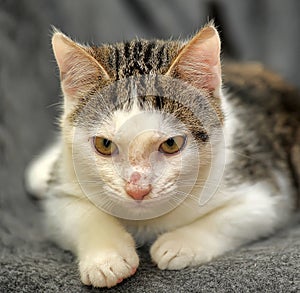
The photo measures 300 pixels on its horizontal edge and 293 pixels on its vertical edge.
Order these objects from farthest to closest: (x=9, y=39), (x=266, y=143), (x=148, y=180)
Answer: (x=9, y=39) < (x=266, y=143) < (x=148, y=180)

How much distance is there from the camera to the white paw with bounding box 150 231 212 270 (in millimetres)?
1251

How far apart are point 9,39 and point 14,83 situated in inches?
A: 5.8

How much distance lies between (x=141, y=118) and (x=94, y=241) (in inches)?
11.9

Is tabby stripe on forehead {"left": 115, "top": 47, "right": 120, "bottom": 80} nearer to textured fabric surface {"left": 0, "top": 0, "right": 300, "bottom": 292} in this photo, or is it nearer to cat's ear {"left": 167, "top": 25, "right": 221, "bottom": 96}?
cat's ear {"left": 167, "top": 25, "right": 221, "bottom": 96}

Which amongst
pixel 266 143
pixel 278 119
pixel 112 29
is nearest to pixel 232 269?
pixel 266 143

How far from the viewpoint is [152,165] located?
1.15m

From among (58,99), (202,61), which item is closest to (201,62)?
(202,61)

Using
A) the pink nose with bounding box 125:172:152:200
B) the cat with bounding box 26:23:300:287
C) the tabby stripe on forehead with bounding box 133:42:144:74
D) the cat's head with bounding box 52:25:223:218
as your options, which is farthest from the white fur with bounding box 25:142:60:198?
the pink nose with bounding box 125:172:152:200

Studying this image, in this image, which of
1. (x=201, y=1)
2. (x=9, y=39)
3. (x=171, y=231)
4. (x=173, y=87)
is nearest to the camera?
(x=173, y=87)

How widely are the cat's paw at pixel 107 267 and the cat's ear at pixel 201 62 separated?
396 millimetres

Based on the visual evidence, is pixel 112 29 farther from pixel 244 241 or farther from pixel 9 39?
pixel 244 241

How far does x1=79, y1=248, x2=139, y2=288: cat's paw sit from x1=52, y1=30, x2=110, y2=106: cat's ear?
357 mm

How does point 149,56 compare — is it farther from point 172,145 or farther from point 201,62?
point 172,145

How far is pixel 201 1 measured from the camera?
230 centimetres
